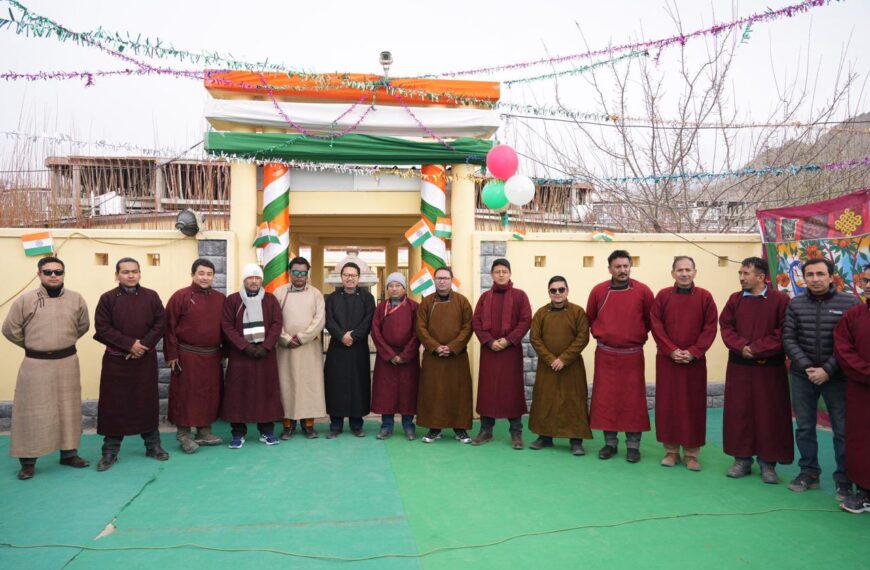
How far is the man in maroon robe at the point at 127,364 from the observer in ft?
16.2

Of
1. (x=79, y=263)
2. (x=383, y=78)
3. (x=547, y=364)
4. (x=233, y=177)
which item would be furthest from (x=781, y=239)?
(x=79, y=263)

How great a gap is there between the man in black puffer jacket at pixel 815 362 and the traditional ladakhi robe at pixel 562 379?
1527 millimetres

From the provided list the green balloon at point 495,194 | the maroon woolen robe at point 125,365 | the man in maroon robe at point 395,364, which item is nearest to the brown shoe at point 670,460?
the man in maroon robe at point 395,364

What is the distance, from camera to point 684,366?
487 centimetres

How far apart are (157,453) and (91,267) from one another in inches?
85.0

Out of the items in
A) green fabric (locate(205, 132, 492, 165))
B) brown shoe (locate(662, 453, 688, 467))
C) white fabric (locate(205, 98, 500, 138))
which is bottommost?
brown shoe (locate(662, 453, 688, 467))

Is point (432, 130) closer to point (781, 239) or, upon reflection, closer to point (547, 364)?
point (547, 364)

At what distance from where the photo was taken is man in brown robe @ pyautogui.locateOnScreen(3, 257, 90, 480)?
15.3 ft

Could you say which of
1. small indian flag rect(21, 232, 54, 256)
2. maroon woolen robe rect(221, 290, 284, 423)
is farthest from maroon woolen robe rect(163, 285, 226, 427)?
small indian flag rect(21, 232, 54, 256)

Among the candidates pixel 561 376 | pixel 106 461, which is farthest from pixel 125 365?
pixel 561 376

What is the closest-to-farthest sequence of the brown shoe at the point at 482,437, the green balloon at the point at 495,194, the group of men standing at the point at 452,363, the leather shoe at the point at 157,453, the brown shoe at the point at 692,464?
the group of men standing at the point at 452,363 → the brown shoe at the point at 692,464 → the leather shoe at the point at 157,453 → the brown shoe at the point at 482,437 → the green balloon at the point at 495,194

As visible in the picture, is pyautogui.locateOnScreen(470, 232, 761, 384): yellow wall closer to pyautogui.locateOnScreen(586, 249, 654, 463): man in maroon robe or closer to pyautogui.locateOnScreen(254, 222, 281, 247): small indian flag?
pyautogui.locateOnScreen(586, 249, 654, 463): man in maroon robe

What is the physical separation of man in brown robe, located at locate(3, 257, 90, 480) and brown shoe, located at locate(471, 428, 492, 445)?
3.10 metres

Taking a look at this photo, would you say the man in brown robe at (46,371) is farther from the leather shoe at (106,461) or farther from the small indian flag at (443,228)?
the small indian flag at (443,228)
